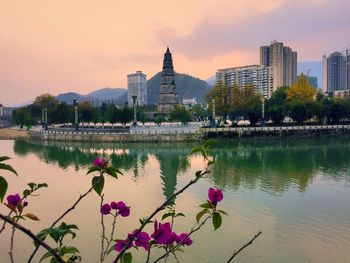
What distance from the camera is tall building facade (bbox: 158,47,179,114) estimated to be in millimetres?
85688

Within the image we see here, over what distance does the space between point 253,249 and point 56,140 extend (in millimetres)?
50611

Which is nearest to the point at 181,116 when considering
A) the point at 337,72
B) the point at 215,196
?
the point at 215,196

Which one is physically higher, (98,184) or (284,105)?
(284,105)

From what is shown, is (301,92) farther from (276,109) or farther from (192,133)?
(192,133)

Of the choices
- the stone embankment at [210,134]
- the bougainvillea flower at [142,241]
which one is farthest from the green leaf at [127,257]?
the stone embankment at [210,134]

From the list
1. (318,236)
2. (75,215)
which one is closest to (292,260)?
(318,236)

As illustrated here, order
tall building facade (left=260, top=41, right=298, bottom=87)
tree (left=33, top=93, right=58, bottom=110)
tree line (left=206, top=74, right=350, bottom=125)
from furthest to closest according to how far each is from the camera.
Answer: tall building facade (left=260, top=41, right=298, bottom=87) < tree (left=33, top=93, right=58, bottom=110) < tree line (left=206, top=74, right=350, bottom=125)

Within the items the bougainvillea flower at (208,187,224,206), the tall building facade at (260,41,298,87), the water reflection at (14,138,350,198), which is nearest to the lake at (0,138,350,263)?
the water reflection at (14,138,350,198)

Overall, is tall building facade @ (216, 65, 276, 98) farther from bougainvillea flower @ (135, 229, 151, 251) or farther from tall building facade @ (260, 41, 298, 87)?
bougainvillea flower @ (135, 229, 151, 251)

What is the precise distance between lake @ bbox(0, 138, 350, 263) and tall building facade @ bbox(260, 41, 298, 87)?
5859 inches

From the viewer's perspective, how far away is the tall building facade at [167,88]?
8569 cm

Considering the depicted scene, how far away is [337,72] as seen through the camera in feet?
596

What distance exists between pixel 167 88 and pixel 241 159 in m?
53.5

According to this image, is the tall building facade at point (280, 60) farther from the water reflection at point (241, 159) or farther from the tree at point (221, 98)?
the water reflection at point (241, 159)
